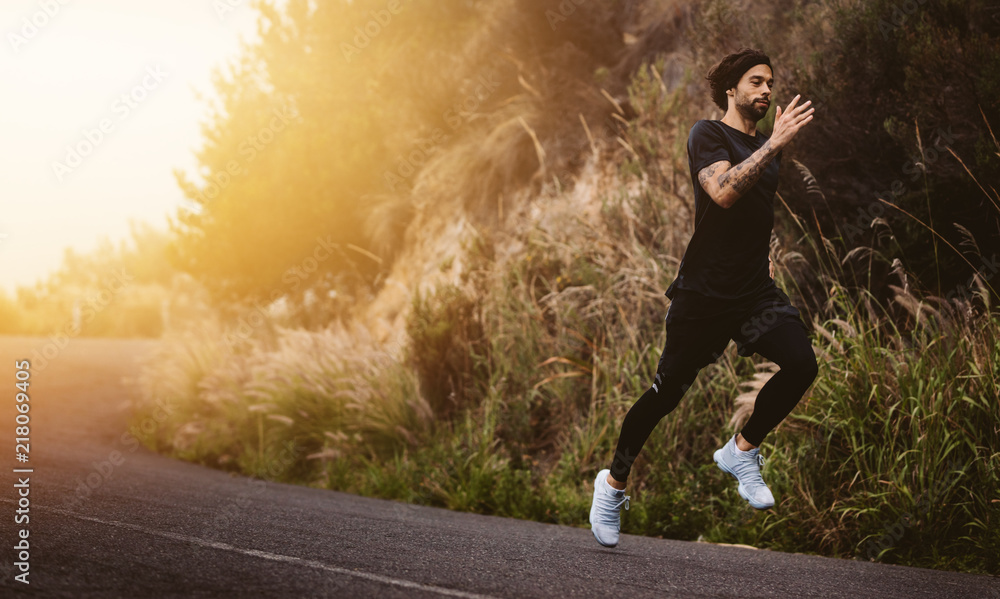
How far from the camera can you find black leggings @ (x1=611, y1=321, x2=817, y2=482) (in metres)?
4.29

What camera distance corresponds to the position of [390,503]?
292 inches

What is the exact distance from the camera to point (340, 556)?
4.08 m

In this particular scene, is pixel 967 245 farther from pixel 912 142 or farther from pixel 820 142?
pixel 820 142

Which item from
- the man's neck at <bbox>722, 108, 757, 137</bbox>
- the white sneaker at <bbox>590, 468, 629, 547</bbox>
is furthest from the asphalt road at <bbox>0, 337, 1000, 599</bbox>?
the man's neck at <bbox>722, 108, 757, 137</bbox>

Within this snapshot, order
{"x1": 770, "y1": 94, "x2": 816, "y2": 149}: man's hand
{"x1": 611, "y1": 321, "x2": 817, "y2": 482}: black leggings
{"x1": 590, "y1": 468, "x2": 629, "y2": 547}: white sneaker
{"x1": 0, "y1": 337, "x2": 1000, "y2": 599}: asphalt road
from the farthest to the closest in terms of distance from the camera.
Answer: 1. {"x1": 590, "y1": 468, "x2": 629, "y2": 547}: white sneaker
2. {"x1": 611, "y1": 321, "x2": 817, "y2": 482}: black leggings
3. {"x1": 770, "y1": 94, "x2": 816, "y2": 149}: man's hand
4. {"x1": 0, "y1": 337, "x2": 1000, "y2": 599}: asphalt road

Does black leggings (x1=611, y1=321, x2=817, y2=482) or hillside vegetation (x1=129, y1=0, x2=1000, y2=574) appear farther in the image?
hillside vegetation (x1=129, y1=0, x2=1000, y2=574)

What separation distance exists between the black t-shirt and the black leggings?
0.32m

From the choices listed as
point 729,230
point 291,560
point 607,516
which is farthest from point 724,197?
point 291,560

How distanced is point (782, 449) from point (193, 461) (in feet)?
26.9

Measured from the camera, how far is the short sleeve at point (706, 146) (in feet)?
14.3

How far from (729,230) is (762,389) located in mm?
913

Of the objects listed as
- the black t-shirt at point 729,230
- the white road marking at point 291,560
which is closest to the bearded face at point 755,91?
the black t-shirt at point 729,230

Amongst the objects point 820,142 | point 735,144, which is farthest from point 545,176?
point 735,144

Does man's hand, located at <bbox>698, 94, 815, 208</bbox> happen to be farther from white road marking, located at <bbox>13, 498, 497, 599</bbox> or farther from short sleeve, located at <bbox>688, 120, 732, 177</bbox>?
white road marking, located at <bbox>13, 498, 497, 599</bbox>
